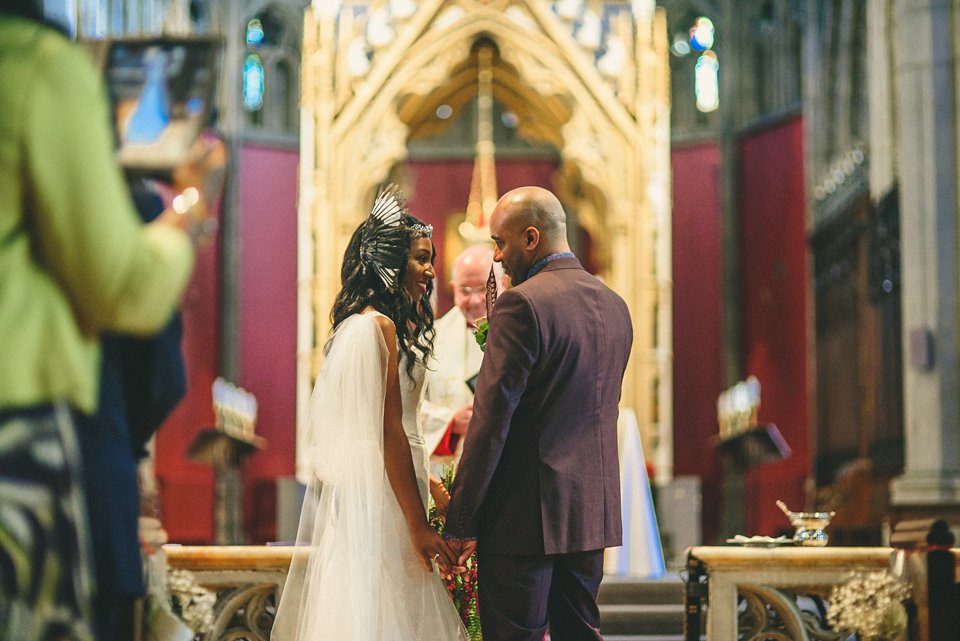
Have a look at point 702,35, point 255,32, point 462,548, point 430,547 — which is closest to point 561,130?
point 702,35

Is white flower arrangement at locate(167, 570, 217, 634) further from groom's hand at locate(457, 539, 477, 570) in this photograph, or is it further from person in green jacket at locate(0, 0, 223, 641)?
person in green jacket at locate(0, 0, 223, 641)

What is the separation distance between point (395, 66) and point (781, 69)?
4.97m

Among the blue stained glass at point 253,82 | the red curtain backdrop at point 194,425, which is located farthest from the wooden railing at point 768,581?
the blue stained glass at point 253,82

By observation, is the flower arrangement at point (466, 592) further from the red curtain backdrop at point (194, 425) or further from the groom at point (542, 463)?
the red curtain backdrop at point (194, 425)

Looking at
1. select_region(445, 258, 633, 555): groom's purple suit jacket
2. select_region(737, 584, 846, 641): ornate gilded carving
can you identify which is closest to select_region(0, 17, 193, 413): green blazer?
select_region(445, 258, 633, 555): groom's purple suit jacket

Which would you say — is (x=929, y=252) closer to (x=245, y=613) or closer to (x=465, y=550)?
(x=245, y=613)

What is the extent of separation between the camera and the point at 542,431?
3508mm

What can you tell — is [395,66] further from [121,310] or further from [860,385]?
[121,310]

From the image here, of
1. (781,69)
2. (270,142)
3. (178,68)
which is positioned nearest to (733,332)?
(781,69)

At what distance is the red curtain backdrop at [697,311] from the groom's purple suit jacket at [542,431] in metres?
10.4

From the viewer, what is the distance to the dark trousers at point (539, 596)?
3.41 meters

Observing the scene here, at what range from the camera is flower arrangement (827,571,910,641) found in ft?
15.3

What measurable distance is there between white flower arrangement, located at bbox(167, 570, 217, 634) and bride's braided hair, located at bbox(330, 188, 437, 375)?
122 centimetres

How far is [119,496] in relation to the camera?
195 cm
